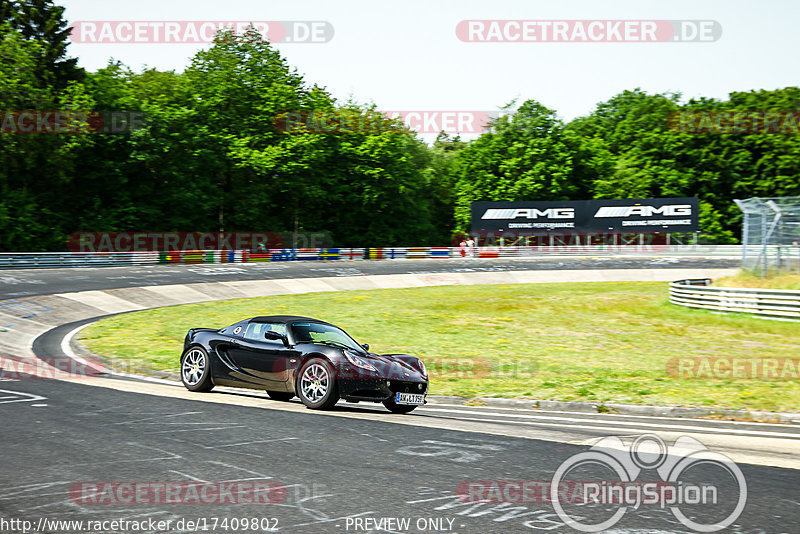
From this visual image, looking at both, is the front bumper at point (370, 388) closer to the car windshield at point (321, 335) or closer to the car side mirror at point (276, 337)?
the car windshield at point (321, 335)

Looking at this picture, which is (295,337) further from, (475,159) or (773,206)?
(475,159)

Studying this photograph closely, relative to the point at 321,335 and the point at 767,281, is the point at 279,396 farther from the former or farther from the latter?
the point at 767,281

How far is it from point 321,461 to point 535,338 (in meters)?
14.9

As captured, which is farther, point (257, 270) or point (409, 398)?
point (257, 270)

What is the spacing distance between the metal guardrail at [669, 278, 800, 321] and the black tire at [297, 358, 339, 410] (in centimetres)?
1856

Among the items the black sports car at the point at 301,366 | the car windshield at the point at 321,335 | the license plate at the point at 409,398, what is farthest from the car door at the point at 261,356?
the license plate at the point at 409,398

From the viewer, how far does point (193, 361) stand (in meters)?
12.8

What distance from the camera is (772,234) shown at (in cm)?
2602

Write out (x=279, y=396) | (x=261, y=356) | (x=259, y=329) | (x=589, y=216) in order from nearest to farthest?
(x=261, y=356), (x=259, y=329), (x=279, y=396), (x=589, y=216)

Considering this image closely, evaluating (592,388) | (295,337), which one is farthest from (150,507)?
(592,388)

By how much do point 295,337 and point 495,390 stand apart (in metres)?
4.34

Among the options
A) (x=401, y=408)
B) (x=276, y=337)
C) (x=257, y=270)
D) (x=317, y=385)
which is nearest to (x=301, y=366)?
(x=317, y=385)

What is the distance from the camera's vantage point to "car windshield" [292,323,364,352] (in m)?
11.6

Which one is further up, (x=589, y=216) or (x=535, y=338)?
→ (x=589, y=216)
